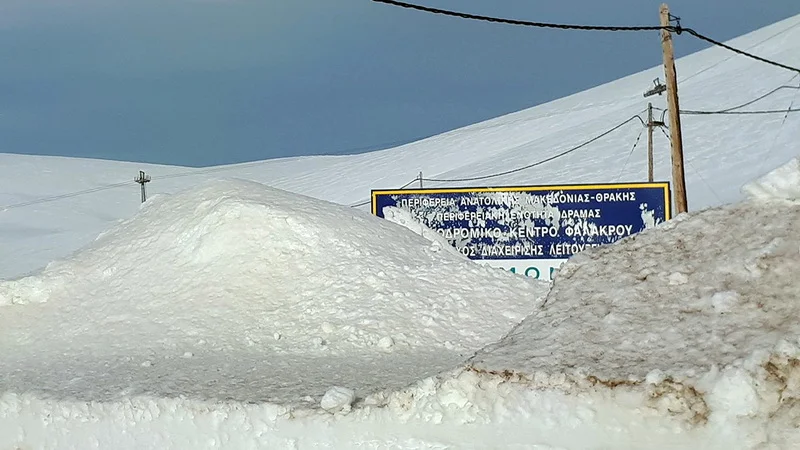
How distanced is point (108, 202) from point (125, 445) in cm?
3685

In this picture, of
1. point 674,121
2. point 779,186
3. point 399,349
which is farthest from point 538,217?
point 779,186

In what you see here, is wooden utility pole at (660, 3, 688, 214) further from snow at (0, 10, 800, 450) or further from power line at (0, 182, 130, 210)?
power line at (0, 182, 130, 210)

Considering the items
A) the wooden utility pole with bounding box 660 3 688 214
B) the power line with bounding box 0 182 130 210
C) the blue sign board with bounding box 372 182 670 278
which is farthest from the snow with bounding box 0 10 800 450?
the power line with bounding box 0 182 130 210

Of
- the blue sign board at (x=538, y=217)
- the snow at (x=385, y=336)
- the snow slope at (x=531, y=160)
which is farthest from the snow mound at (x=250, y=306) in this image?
the snow slope at (x=531, y=160)

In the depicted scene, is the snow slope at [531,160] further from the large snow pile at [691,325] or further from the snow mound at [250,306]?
the large snow pile at [691,325]

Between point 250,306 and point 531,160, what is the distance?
32.1 m

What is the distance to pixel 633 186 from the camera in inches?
603

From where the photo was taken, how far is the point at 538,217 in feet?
50.7

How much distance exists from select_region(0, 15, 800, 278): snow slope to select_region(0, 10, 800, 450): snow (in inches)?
924

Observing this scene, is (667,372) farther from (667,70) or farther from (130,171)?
(130,171)

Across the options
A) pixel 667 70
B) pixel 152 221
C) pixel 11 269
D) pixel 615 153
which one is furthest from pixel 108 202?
pixel 152 221

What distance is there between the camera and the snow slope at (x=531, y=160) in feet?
115

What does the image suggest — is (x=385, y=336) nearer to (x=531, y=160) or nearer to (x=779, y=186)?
(x=779, y=186)

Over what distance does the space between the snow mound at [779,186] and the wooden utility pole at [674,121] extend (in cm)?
1057
